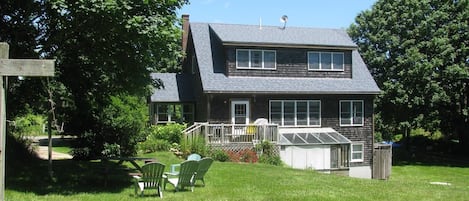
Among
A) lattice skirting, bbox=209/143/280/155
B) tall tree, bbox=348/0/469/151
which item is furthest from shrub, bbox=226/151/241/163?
tall tree, bbox=348/0/469/151

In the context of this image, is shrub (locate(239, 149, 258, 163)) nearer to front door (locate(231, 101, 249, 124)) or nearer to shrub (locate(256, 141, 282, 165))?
shrub (locate(256, 141, 282, 165))

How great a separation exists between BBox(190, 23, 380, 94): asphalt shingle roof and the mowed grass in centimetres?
1010

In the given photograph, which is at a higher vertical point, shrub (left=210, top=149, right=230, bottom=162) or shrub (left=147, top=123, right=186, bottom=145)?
shrub (left=147, top=123, right=186, bottom=145)

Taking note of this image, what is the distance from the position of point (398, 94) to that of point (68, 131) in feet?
71.3

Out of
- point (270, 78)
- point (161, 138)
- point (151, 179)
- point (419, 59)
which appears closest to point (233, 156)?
point (161, 138)

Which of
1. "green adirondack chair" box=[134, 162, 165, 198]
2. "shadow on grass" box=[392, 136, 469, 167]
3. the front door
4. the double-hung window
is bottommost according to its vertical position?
"shadow on grass" box=[392, 136, 469, 167]

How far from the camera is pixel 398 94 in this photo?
3256 cm

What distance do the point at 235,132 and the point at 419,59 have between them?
15.1m

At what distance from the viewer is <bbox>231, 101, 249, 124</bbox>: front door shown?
26.9m

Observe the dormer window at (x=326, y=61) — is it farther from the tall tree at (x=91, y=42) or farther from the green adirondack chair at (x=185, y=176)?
the green adirondack chair at (x=185, y=176)

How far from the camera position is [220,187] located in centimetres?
1326

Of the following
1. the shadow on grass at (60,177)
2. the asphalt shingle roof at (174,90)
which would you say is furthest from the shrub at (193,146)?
the asphalt shingle roof at (174,90)

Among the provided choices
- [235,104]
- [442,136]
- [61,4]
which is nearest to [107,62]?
[61,4]

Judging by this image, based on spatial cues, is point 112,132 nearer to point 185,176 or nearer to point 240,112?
point 185,176
